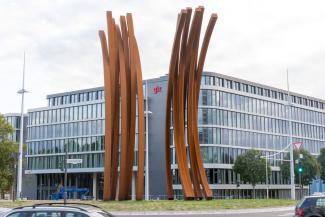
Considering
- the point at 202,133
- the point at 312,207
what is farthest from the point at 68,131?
the point at 312,207

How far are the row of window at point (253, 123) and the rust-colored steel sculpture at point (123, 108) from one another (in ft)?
135

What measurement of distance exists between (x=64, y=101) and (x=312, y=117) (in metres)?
49.4

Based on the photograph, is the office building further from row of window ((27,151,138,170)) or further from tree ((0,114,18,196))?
tree ((0,114,18,196))

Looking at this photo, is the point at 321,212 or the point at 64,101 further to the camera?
the point at 64,101

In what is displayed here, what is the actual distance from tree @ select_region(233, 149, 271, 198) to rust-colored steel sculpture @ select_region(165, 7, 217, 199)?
121 ft

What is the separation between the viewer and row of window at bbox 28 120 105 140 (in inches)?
3164

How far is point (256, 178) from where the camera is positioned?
68.9 m

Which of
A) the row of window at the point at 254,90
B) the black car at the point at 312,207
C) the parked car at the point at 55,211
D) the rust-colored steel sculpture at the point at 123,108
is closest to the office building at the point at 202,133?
the row of window at the point at 254,90

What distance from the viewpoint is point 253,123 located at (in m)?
82.7

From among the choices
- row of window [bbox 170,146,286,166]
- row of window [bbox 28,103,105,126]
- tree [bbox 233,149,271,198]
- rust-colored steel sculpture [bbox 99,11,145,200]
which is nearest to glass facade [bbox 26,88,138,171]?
row of window [bbox 28,103,105,126]

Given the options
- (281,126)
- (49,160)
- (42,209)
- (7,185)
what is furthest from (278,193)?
(42,209)

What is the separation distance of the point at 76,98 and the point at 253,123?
31.7m

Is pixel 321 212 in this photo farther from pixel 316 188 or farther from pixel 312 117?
pixel 312 117

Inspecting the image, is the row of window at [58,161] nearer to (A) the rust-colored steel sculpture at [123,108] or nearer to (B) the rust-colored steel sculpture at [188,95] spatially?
(A) the rust-colored steel sculpture at [123,108]
